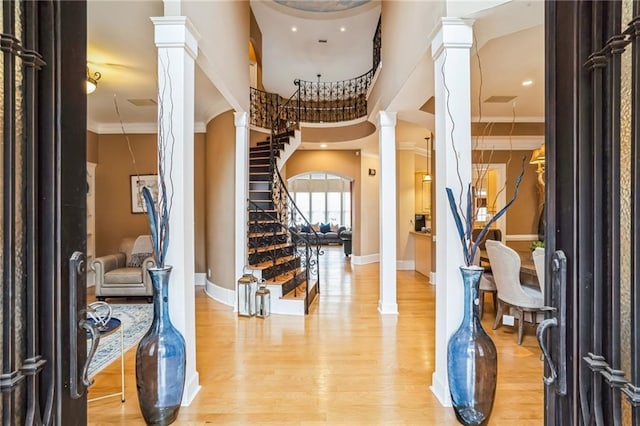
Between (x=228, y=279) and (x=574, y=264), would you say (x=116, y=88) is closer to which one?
(x=228, y=279)

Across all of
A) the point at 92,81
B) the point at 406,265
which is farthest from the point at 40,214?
the point at 406,265

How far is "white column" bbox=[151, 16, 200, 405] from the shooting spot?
2436 millimetres

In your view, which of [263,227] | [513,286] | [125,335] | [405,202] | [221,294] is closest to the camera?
[513,286]

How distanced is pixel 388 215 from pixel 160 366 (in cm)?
334

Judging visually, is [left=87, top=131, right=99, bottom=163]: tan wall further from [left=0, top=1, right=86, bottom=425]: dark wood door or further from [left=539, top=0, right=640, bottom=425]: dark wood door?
[left=539, top=0, right=640, bottom=425]: dark wood door

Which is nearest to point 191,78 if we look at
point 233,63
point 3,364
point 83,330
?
point 233,63

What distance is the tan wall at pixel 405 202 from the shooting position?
28.0 ft

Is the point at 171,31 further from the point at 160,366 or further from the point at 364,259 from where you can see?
the point at 364,259

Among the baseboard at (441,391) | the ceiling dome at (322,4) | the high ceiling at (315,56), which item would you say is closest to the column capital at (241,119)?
the high ceiling at (315,56)

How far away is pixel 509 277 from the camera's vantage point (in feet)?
12.0

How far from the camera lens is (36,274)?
32.8 inches

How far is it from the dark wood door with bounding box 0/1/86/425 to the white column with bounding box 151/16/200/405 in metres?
1.51

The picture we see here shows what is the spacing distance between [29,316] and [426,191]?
8.89 metres

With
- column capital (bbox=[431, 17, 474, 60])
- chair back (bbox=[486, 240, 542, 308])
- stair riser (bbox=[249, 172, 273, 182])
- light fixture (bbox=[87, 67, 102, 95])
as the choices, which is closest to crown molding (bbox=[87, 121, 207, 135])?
stair riser (bbox=[249, 172, 273, 182])
